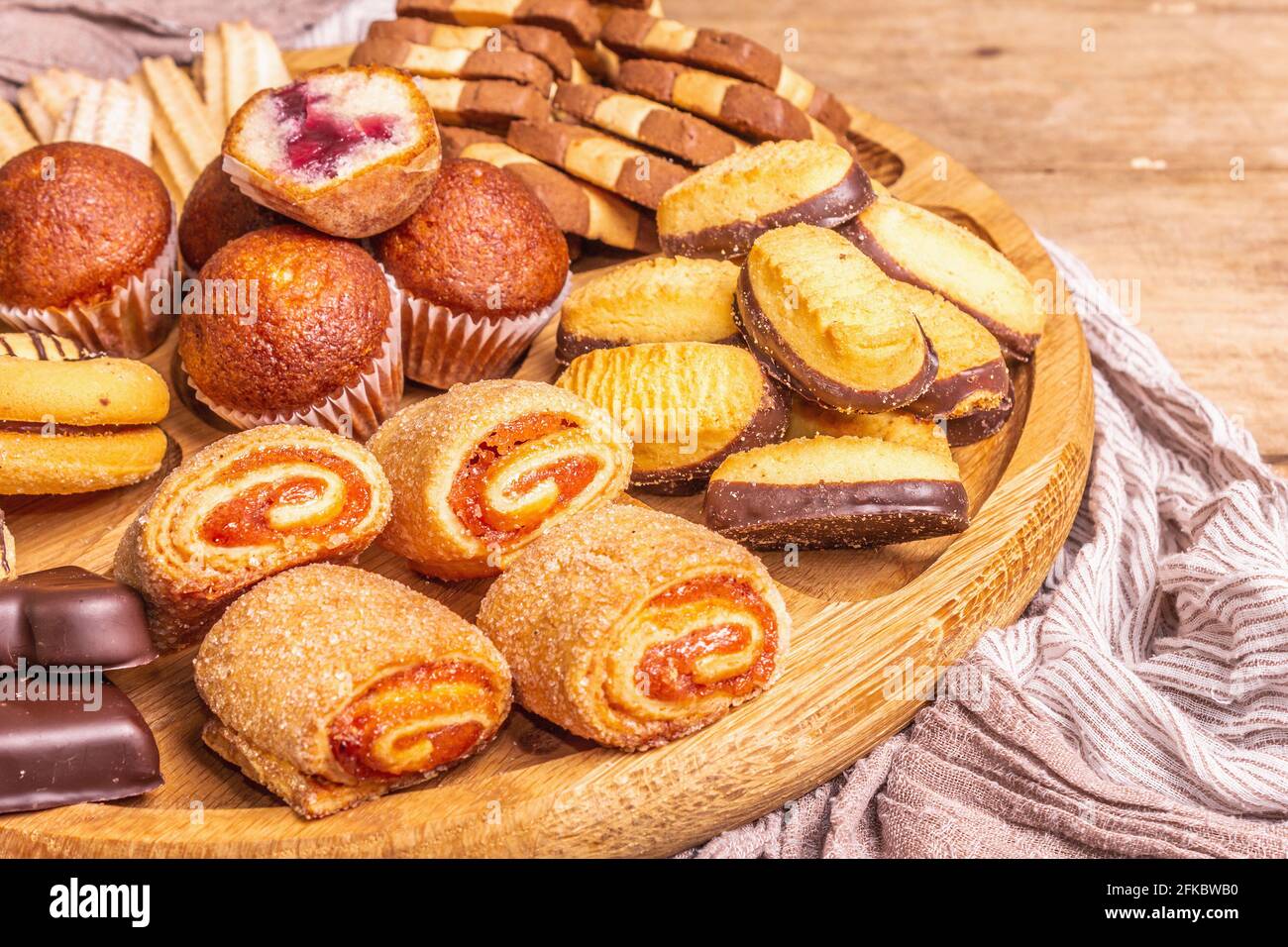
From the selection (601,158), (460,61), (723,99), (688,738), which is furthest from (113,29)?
(688,738)

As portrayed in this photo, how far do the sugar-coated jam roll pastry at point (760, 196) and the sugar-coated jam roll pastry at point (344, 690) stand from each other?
4.34ft

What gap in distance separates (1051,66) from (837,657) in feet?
13.3

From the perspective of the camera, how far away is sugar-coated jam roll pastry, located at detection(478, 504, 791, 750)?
2525 mm

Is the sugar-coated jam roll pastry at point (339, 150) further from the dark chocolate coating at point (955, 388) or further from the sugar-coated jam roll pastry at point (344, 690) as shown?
the dark chocolate coating at point (955, 388)

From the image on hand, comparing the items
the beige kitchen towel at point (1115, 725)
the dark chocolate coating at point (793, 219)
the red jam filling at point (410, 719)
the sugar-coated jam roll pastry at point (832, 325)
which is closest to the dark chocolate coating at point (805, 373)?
the sugar-coated jam roll pastry at point (832, 325)

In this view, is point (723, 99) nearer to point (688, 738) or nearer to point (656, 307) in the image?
point (656, 307)

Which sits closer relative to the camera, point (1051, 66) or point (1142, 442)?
point (1142, 442)

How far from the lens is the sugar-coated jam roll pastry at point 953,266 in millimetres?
3367

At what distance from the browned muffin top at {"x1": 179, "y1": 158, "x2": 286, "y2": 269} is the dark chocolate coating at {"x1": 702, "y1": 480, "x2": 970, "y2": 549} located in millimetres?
1499

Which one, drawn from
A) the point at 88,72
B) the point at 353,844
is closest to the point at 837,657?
the point at 353,844

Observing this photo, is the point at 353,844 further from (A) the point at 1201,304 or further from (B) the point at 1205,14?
(B) the point at 1205,14

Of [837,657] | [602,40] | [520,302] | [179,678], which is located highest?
[602,40]

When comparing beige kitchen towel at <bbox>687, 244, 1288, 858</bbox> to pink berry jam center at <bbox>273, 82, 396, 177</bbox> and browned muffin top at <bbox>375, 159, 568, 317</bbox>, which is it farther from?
pink berry jam center at <bbox>273, 82, 396, 177</bbox>

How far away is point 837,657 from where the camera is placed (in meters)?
2.77
